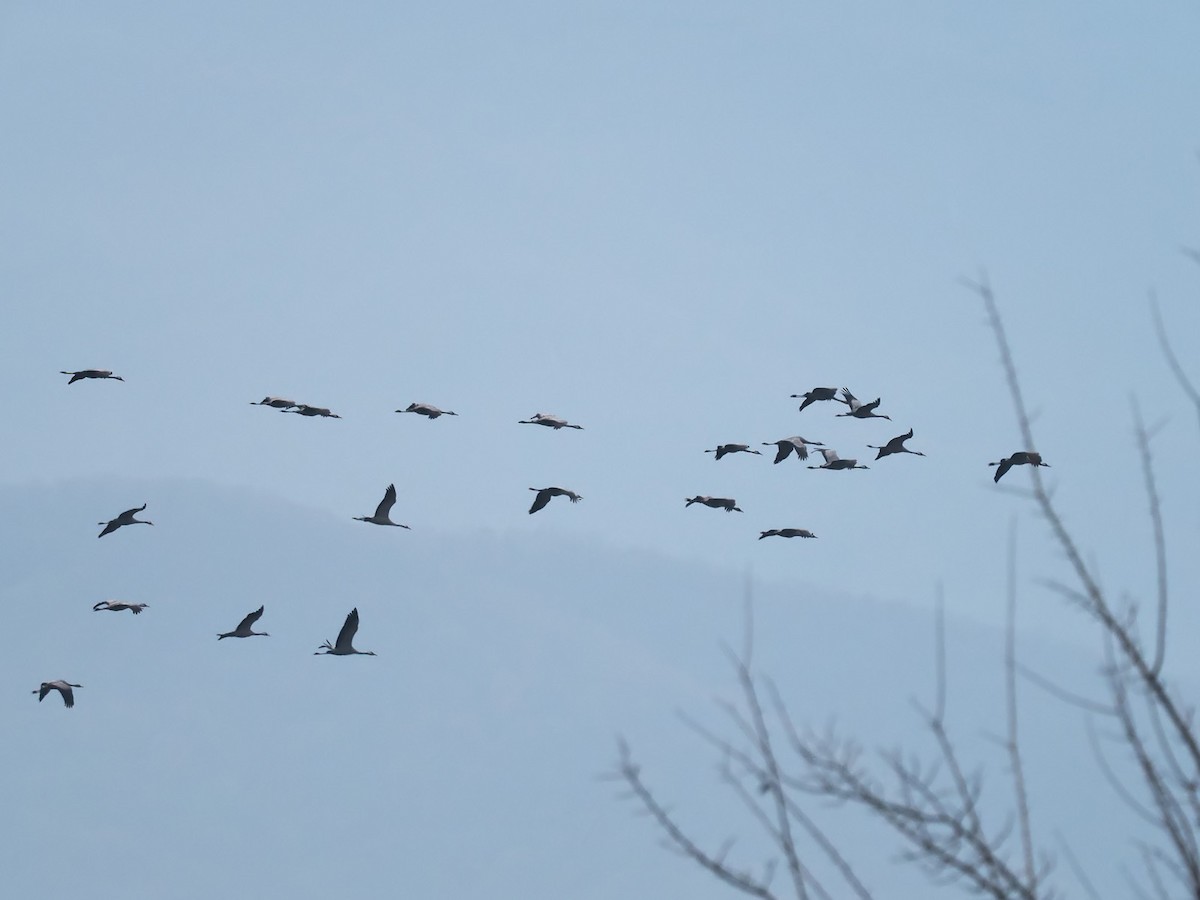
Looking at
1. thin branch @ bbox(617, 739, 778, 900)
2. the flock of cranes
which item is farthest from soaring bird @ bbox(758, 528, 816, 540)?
thin branch @ bbox(617, 739, 778, 900)

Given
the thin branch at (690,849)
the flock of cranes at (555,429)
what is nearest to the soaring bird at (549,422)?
the flock of cranes at (555,429)

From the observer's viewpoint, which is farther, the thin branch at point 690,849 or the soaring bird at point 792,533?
the soaring bird at point 792,533

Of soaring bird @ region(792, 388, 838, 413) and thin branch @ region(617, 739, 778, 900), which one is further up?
soaring bird @ region(792, 388, 838, 413)

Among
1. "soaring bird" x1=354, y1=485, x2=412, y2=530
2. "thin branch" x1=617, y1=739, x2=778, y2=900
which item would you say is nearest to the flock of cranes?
"soaring bird" x1=354, y1=485, x2=412, y2=530

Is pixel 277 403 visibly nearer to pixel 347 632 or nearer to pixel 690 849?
pixel 347 632

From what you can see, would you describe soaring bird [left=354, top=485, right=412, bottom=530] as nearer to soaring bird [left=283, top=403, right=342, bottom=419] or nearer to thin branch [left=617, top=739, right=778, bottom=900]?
soaring bird [left=283, top=403, right=342, bottom=419]

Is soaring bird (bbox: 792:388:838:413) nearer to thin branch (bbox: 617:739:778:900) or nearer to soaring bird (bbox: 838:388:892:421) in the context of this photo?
soaring bird (bbox: 838:388:892:421)

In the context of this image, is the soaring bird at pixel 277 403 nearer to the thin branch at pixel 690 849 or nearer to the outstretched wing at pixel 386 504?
the outstretched wing at pixel 386 504

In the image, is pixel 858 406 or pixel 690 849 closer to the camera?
pixel 690 849

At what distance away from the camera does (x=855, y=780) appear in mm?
10102

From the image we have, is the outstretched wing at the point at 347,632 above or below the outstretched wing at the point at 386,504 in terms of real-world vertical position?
below

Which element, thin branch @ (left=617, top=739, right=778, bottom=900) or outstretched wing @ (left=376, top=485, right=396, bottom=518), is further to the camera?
outstretched wing @ (left=376, top=485, right=396, bottom=518)

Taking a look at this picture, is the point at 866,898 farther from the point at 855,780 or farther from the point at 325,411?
the point at 325,411

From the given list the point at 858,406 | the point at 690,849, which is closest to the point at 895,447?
the point at 858,406
